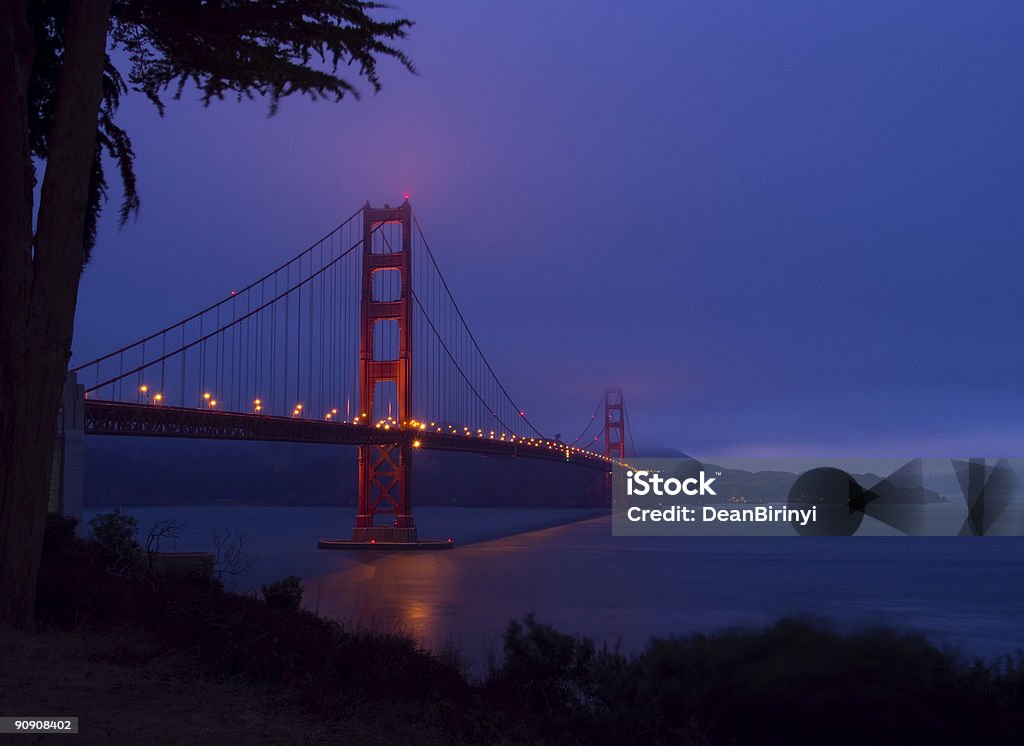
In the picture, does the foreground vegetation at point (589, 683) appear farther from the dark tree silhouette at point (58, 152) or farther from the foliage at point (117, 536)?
the foliage at point (117, 536)

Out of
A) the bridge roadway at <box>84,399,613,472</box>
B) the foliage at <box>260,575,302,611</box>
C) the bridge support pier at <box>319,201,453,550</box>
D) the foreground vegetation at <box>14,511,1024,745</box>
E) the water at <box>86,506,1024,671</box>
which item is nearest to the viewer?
the foreground vegetation at <box>14,511,1024,745</box>

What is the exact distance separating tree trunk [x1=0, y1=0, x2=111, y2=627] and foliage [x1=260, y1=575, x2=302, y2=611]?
150 inches

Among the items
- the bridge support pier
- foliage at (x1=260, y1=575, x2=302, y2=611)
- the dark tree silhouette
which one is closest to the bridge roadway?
the bridge support pier

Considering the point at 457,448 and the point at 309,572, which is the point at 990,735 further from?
the point at 457,448

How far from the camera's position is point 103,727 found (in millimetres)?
4844

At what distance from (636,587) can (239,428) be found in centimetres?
1550

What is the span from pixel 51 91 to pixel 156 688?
637 cm

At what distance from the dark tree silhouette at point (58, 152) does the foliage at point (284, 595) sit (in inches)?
152

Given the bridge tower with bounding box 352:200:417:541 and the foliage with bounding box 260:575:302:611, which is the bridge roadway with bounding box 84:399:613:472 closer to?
the bridge tower with bounding box 352:200:417:541

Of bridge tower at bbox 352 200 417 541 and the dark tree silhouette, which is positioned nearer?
the dark tree silhouette

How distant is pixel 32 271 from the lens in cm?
742

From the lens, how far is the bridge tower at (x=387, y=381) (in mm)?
47531

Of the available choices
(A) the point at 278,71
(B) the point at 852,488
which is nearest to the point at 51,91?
(A) the point at 278,71

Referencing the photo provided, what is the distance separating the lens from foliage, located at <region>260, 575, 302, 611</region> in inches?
428
